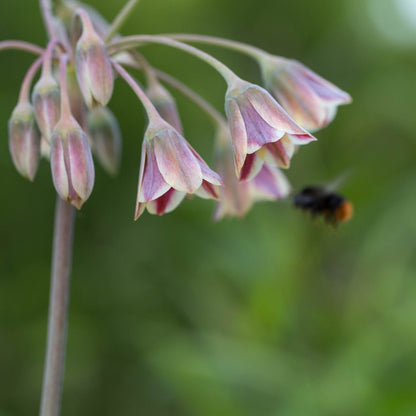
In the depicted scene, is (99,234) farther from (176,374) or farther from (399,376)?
(399,376)

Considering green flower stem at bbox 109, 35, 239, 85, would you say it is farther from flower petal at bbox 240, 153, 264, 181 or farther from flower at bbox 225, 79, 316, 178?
flower petal at bbox 240, 153, 264, 181

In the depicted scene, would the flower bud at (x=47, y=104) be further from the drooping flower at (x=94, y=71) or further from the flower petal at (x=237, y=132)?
the flower petal at (x=237, y=132)

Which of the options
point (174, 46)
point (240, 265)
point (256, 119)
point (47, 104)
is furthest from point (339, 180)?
point (240, 265)

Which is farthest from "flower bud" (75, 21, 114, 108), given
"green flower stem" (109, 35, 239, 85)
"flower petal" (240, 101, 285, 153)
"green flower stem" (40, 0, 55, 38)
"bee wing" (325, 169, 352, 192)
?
"bee wing" (325, 169, 352, 192)

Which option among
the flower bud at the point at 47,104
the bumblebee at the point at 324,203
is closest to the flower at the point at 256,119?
the flower bud at the point at 47,104

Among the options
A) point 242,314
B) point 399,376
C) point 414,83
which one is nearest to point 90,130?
point 242,314

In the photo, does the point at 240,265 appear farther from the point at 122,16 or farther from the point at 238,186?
the point at 122,16
